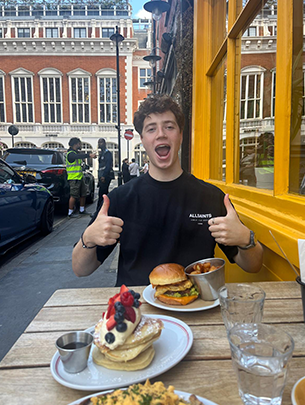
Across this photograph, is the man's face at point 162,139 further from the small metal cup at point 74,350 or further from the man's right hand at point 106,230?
the small metal cup at point 74,350

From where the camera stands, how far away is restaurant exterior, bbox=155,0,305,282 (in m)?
1.71

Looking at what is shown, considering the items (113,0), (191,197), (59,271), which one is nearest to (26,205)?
(59,271)

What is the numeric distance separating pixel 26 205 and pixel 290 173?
475 cm

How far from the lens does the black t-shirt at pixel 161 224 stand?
75.9 inches

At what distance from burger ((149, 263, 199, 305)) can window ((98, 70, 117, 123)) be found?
30706 mm

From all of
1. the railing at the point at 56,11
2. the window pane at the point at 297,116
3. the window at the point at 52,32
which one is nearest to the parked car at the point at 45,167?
the window pane at the point at 297,116

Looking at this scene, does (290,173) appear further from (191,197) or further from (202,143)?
(202,143)

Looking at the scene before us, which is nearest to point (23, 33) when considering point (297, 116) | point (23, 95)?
point (23, 95)

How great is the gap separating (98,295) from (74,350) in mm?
563

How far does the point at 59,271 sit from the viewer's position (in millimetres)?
4359

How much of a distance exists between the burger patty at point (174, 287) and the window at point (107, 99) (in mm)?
30733

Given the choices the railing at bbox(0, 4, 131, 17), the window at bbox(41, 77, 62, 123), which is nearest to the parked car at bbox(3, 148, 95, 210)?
the window at bbox(41, 77, 62, 123)

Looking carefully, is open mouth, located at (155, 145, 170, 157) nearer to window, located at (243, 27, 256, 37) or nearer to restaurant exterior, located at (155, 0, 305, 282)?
restaurant exterior, located at (155, 0, 305, 282)

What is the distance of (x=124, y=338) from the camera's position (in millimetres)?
842
